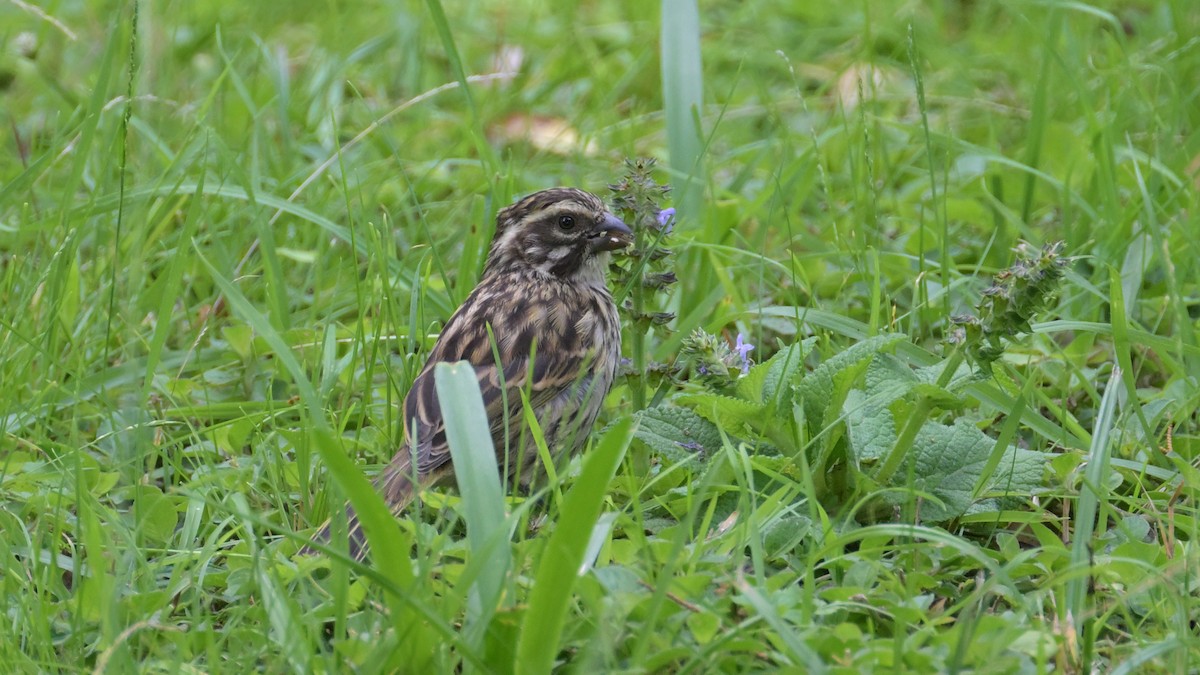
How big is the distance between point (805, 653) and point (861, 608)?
1.38ft

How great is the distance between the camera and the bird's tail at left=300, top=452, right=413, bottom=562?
404cm

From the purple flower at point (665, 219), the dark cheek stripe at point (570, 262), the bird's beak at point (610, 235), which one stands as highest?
the purple flower at point (665, 219)

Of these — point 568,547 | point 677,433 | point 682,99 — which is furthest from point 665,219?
point 568,547

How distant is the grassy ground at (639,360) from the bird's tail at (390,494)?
13cm

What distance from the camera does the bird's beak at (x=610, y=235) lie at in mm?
4984

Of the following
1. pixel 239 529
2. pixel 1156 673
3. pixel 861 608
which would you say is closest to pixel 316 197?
pixel 239 529

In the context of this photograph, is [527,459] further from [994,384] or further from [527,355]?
[994,384]

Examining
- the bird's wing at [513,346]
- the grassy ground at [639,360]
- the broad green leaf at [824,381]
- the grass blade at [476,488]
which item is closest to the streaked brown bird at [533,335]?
the bird's wing at [513,346]

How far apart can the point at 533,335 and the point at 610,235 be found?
→ 47cm

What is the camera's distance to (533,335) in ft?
16.1

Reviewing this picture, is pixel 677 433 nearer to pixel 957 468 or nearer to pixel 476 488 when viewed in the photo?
pixel 957 468

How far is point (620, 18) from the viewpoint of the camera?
9.02m

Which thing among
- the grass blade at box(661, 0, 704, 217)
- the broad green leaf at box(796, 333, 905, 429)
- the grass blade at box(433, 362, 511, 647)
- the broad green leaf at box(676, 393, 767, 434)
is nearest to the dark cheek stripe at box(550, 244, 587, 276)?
the grass blade at box(661, 0, 704, 217)

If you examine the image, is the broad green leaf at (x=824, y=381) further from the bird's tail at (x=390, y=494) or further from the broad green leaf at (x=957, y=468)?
the bird's tail at (x=390, y=494)
